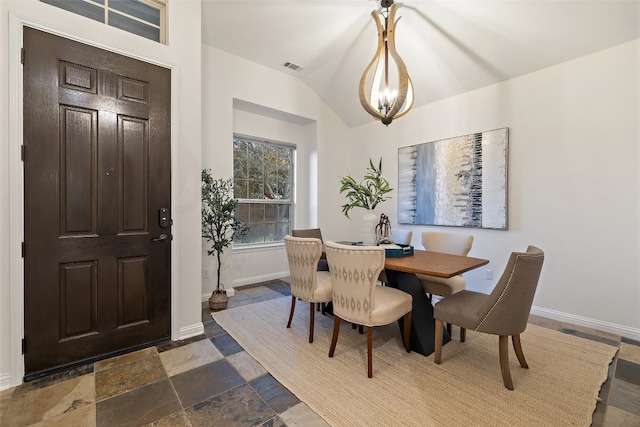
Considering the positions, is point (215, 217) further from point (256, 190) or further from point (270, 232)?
point (270, 232)

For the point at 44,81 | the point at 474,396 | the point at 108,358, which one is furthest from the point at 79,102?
the point at 474,396

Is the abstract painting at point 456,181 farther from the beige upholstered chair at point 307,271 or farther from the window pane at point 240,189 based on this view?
the window pane at point 240,189

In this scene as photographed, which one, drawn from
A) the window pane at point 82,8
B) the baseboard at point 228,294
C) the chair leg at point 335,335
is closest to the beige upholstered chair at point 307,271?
the chair leg at point 335,335

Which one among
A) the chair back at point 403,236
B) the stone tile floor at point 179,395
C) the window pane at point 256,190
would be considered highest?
the window pane at point 256,190

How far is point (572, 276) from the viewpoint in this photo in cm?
289

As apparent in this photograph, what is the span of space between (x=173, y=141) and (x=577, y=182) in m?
3.96

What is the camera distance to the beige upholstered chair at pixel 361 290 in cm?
190

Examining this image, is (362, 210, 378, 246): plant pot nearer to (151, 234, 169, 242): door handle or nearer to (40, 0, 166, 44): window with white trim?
(151, 234, 169, 242): door handle

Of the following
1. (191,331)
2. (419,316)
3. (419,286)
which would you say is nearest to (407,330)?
(419,316)

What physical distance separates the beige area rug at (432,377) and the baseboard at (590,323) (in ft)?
1.40

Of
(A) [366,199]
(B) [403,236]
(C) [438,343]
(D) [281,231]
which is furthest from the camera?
(D) [281,231]

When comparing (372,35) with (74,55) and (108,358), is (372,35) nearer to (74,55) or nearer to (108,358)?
(74,55)

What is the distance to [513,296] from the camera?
1.73 meters

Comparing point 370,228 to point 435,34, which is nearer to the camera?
point 370,228
